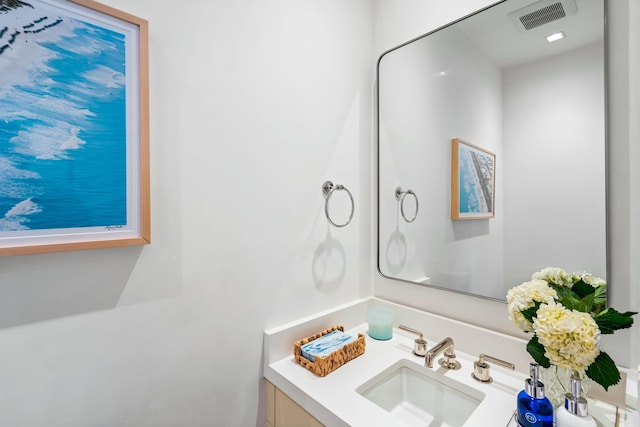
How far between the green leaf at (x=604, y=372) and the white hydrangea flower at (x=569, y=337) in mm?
26

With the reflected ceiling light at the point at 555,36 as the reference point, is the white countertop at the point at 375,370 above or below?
below

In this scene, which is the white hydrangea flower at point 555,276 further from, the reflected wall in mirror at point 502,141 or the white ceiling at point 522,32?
the white ceiling at point 522,32

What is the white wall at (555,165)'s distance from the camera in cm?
93

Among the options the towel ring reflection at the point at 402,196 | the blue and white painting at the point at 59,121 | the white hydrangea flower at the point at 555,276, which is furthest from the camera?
the towel ring reflection at the point at 402,196

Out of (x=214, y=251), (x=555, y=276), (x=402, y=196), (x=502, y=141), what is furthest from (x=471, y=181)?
(x=214, y=251)

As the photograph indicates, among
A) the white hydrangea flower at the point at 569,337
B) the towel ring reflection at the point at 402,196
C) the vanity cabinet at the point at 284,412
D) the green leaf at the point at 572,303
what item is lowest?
the vanity cabinet at the point at 284,412

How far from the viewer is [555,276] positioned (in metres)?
0.93

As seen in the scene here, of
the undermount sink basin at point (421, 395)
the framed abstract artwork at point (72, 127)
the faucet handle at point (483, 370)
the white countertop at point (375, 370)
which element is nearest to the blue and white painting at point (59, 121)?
the framed abstract artwork at point (72, 127)

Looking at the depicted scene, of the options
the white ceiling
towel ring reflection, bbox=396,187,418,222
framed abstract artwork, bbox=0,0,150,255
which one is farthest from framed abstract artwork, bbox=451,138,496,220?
framed abstract artwork, bbox=0,0,150,255

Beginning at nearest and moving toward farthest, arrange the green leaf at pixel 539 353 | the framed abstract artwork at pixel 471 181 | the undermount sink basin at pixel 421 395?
1. the green leaf at pixel 539 353
2. the undermount sink basin at pixel 421 395
3. the framed abstract artwork at pixel 471 181

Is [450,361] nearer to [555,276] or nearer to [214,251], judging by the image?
[555,276]

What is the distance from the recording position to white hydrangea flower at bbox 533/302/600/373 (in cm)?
68

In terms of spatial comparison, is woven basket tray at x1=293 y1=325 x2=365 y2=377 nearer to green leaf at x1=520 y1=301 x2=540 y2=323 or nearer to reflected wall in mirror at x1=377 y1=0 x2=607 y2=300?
reflected wall in mirror at x1=377 y1=0 x2=607 y2=300

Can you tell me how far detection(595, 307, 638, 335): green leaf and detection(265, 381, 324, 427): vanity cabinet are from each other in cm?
76
